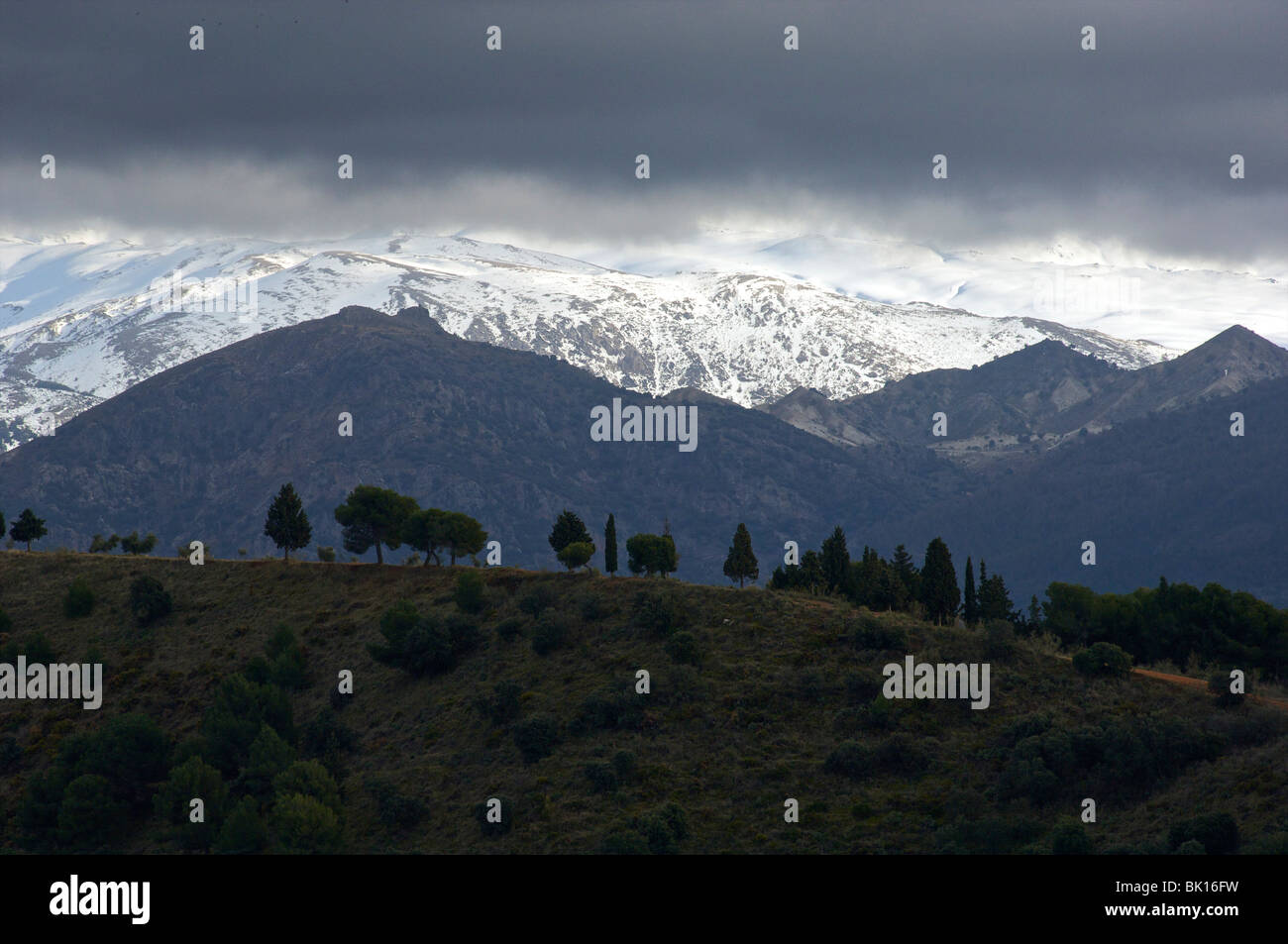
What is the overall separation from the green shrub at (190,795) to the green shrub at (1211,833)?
5834 centimetres

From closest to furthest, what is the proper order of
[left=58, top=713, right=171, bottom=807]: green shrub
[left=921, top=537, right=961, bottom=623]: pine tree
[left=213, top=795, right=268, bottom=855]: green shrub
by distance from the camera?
[left=213, top=795, right=268, bottom=855]: green shrub
[left=58, top=713, right=171, bottom=807]: green shrub
[left=921, top=537, right=961, bottom=623]: pine tree

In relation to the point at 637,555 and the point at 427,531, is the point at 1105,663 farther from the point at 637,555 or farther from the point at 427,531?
the point at 427,531

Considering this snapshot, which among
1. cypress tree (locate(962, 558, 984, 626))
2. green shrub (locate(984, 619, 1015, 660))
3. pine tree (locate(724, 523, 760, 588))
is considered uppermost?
pine tree (locate(724, 523, 760, 588))

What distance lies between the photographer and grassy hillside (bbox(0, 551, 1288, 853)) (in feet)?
244

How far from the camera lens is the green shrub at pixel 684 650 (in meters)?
97.1

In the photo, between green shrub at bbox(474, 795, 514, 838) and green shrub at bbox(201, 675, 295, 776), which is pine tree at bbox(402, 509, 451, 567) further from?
green shrub at bbox(474, 795, 514, 838)

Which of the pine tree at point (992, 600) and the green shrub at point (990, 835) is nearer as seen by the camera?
the green shrub at point (990, 835)

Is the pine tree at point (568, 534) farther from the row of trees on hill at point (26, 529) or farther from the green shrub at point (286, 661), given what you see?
the row of trees on hill at point (26, 529)

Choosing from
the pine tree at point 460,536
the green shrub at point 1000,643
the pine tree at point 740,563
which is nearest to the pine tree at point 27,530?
the pine tree at point 460,536

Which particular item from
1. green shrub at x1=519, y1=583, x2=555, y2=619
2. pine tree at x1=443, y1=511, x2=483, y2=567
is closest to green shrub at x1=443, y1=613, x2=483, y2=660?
green shrub at x1=519, y1=583, x2=555, y2=619

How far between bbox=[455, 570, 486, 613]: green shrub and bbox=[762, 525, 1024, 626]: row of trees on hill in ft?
81.9
